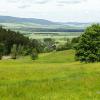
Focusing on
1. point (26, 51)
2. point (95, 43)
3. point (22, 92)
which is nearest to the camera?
point (22, 92)

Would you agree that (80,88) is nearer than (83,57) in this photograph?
Yes

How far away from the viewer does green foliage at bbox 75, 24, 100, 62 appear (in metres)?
70.5

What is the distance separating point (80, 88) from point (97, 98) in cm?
447

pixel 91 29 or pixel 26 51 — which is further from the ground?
pixel 91 29

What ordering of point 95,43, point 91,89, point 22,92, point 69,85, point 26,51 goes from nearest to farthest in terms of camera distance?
point 22,92
point 91,89
point 69,85
point 95,43
point 26,51

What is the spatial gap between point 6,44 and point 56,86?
17820cm

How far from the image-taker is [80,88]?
67.4ft

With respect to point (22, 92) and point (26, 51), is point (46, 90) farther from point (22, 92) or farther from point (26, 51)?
point (26, 51)

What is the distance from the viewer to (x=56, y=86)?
21281 mm

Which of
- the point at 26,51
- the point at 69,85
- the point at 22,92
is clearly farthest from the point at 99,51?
the point at 26,51

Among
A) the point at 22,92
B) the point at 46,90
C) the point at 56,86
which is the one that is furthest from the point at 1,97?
the point at 56,86

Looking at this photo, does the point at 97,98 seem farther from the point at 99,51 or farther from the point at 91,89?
the point at 99,51

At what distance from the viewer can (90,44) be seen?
70.9m

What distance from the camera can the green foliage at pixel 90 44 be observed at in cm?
7050
